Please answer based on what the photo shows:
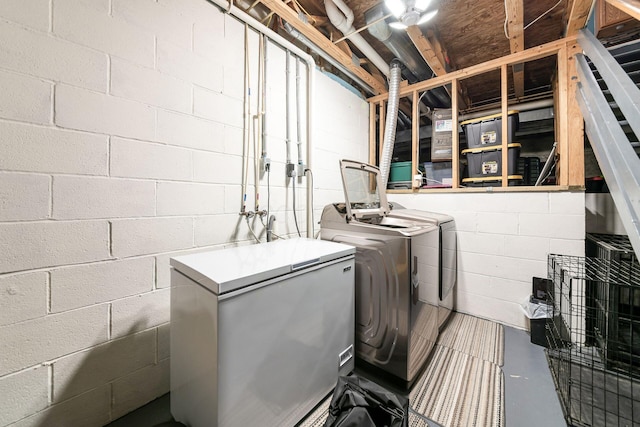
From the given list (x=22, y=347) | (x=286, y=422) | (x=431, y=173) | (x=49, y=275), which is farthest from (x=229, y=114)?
(x=431, y=173)

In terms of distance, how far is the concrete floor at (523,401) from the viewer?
49.6 inches

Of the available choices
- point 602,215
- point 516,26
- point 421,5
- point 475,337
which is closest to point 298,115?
point 421,5

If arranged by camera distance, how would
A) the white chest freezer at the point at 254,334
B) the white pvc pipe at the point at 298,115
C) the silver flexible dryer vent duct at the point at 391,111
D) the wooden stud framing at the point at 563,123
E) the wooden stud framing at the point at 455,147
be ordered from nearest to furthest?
the white chest freezer at the point at 254,334, the wooden stud framing at the point at 563,123, the white pvc pipe at the point at 298,115, the wooden stud framing at the point at 455,147, the silver flexible dryer vent duct at the point at 391,111

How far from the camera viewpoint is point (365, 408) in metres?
1.12

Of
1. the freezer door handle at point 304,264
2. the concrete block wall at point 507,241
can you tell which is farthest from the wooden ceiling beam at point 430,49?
the freezer door handle at point 304,264

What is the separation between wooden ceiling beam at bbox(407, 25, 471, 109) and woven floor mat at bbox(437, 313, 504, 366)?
8.59 ft

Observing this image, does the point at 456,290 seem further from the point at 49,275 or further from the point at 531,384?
the point at 49,275

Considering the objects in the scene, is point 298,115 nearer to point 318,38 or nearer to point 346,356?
point 318,38

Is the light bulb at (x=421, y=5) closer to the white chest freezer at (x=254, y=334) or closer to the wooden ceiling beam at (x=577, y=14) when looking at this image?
the wooden ceiling beam at (x=577, y=14)

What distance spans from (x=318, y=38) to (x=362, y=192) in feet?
→ 4.77

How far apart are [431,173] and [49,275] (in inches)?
125

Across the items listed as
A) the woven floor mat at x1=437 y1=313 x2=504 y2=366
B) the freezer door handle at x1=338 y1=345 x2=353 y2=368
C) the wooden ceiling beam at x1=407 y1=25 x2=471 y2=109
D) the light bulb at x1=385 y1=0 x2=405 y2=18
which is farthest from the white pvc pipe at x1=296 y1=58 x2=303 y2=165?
the woven floor mat at x1=437 y1=313 x2=504 y2=366

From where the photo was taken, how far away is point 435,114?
2.82m

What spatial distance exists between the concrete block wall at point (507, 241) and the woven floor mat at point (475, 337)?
0.15m
